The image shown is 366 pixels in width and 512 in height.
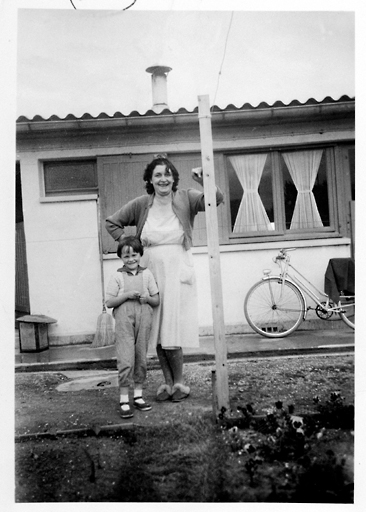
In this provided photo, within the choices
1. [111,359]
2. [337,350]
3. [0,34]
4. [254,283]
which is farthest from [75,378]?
[0,34]

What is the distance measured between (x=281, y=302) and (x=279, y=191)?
115 cm

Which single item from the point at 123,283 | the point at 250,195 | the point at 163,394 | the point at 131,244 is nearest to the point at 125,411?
the point at 163,394

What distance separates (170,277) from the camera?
117 inches

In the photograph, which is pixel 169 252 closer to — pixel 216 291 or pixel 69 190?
pixel 216 291

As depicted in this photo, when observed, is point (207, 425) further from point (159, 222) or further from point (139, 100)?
point (139, 100)

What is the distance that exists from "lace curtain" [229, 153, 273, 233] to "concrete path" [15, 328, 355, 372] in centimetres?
108

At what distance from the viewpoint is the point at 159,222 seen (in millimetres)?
3016

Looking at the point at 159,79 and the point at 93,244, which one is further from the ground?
the point at 159,79

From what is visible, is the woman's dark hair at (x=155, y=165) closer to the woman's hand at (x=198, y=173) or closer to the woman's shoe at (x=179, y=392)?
the woman's hand at (x=198, y=173)

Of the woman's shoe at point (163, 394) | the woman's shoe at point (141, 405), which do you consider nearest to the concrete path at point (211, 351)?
the woman's shoe at point (163, 394)

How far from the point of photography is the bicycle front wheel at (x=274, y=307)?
4.10 m

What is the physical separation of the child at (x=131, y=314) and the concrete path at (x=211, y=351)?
993 mm

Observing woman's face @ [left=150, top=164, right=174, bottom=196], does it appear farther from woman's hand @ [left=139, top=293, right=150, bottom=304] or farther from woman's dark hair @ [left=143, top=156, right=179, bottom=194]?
woman's hand @ [left=139, top=293, right=150, bottom=304]

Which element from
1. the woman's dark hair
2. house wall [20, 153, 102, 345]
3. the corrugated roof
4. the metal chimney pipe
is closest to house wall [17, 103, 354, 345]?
house wall [20, 153, 102, 345]
